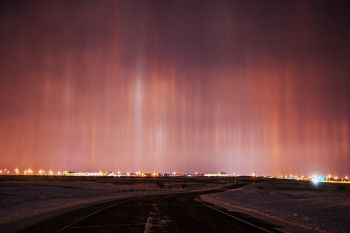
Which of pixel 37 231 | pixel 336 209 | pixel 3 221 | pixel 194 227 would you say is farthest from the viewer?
pixel 336 209

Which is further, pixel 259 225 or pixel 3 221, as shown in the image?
pixel 3 221

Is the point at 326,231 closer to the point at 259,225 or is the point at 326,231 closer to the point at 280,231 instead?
the point at 280,231

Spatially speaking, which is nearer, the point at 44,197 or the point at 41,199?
the point at 41,199

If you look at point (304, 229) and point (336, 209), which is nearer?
point (304, 229)

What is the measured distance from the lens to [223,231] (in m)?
16.6

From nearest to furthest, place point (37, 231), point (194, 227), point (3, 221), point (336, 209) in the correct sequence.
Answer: point (37, 231)
point (194, 227)
point (3, 221)
point (336, 209)

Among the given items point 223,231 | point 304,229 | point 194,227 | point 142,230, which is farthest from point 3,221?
point 304,229

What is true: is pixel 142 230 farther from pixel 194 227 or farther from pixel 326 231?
pixel 326 231

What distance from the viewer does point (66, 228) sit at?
1731cm

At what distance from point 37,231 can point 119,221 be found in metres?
4.90

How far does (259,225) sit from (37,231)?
927 centimetres

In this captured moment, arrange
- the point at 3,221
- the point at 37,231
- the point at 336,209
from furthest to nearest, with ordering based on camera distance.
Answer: the point at 336,209, the point at 3,221, the point at 37,231

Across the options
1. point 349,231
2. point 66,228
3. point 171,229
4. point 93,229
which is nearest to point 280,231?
point 349,231

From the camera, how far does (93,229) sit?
17062 millimetres
